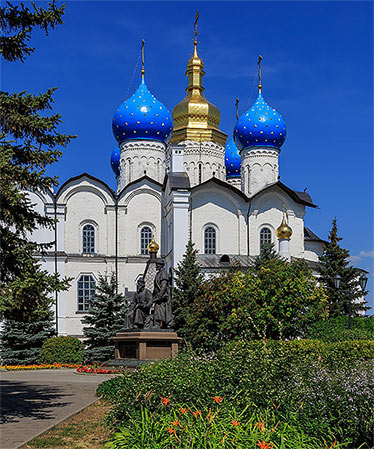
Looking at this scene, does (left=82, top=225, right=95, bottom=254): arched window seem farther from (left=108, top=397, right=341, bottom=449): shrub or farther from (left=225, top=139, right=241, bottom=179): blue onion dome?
(left=108, top=397, right=341, bottom=449): shrub

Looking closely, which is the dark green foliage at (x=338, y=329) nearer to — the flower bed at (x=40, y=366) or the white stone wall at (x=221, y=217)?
the white stone wall at (x=221, y=217)

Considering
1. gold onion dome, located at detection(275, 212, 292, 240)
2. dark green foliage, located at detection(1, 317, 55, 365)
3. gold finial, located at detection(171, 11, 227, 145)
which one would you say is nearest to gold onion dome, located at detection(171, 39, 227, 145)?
gold finial, located at detection(171, 11, 227, 145)

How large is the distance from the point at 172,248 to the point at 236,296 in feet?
27.3

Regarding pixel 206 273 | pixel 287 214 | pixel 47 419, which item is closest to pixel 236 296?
pixel 206 273

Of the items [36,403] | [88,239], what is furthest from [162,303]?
[88,239]

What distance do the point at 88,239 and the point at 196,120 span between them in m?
11.2

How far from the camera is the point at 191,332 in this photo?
23.5m

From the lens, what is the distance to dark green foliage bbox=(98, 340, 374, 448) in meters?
6.68

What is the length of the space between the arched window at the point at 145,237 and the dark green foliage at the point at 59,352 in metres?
9.39

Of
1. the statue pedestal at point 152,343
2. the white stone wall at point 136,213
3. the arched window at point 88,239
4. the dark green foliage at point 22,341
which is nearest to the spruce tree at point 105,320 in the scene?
the dark green foliage at point 22,341

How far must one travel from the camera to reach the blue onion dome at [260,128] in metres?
34.1

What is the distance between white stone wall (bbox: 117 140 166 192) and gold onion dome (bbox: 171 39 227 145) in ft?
11.9

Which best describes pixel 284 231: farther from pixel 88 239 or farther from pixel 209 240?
pixel 88 239

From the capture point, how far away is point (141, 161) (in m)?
34.5
